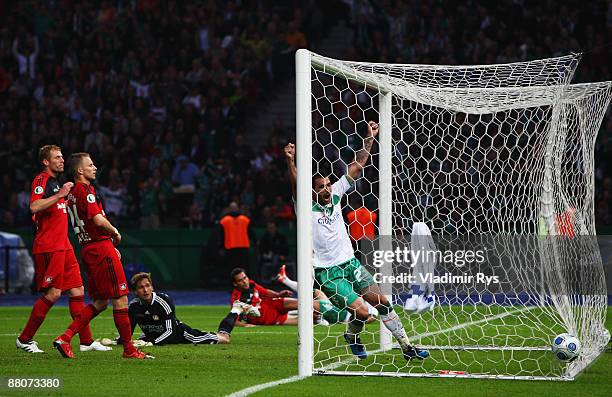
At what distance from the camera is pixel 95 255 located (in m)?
10.1

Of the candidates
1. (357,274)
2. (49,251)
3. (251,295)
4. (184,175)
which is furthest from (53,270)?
(184,175)

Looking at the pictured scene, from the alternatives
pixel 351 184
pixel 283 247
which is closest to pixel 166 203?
pixel 283 247

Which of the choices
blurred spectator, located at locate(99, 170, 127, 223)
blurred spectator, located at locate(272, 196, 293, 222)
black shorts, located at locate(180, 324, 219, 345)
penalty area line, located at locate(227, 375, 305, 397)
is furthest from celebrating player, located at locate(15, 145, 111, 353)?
blurred spectator, located at locate(99, 170, 127, 223)

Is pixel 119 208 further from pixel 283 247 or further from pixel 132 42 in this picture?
pixel 132 42

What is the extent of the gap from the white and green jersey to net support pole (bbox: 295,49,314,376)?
120 centimetres

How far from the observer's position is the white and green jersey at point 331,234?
9.92m

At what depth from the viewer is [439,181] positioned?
12.3 meters

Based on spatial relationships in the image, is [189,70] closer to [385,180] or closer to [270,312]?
[270,312]

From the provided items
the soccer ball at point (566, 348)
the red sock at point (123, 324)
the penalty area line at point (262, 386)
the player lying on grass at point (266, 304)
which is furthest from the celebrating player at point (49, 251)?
the soccer ball at point (566, 348)

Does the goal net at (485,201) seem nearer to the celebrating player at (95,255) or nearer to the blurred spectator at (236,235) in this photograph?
the celebrating player at (95,255)

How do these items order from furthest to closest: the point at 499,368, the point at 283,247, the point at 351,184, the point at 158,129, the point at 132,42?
the point at 132,42
the point at 158,129
the point at 283,247
the point at 351,184
the point at 499,368

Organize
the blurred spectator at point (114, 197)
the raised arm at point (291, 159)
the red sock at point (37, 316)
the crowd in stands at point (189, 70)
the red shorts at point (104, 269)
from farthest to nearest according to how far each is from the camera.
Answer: the crowd in stands at point (189, 70) < the blurred spectator at point (114, 197) < the red sock at point (37, 316) < the red shorts at point (104, 269) < the raised arm at point (291, 159)

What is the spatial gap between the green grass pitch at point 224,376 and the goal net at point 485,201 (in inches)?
12.3

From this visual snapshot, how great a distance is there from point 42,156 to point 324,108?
17.3ft
